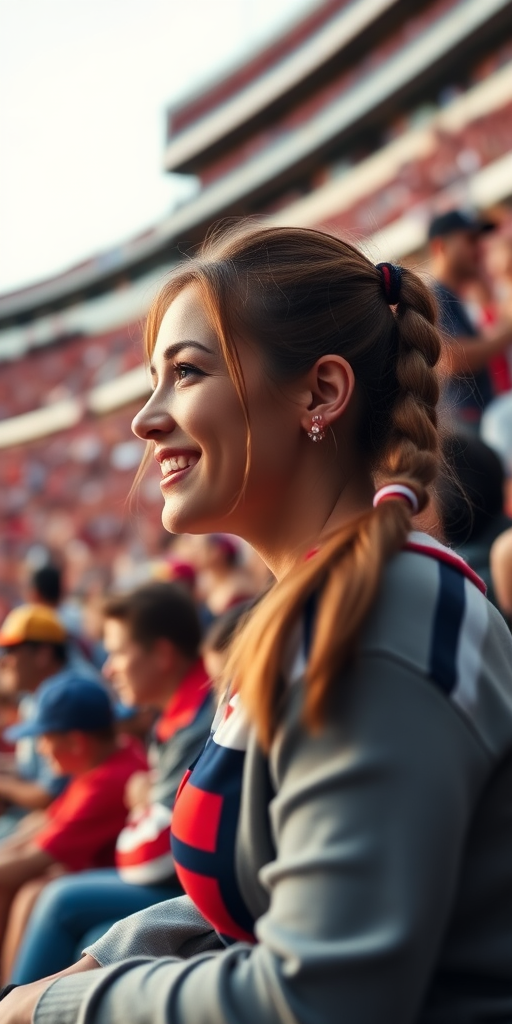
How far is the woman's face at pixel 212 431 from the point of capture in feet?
4.33

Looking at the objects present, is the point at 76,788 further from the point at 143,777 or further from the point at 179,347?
the point at 179,347

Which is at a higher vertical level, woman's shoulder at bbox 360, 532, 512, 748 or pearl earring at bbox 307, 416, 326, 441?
pearl earring at bbox 307, 416, 326, 441

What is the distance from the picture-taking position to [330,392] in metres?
1.36

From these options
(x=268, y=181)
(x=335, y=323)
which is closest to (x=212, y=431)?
(x=335, y=323)

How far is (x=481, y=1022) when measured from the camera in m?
1.02

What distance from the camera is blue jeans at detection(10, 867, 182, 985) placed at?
291cm

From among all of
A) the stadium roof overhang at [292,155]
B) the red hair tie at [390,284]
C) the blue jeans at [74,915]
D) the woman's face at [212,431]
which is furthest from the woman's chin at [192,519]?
the stadium roof overhang at [292,155]

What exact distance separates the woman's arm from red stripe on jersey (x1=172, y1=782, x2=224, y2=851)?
12 cm

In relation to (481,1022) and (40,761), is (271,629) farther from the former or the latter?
(40,761)

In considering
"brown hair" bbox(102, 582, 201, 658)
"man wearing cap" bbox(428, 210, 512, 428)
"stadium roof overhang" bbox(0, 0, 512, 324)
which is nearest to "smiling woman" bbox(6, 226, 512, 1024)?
"brown hair" bbox(102, 582, 201, 658)

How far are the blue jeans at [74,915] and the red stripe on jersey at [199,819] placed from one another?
186 centimetres

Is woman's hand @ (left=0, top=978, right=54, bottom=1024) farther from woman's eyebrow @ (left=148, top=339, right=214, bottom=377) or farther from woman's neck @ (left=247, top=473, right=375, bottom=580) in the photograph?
woman's eyebrow @ (left=148, top=339, right=214, bottom=377)

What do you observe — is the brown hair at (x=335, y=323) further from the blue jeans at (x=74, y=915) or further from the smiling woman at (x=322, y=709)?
the blue jeans at (x=74, y=915)

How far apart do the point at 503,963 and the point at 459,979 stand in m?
0.04
